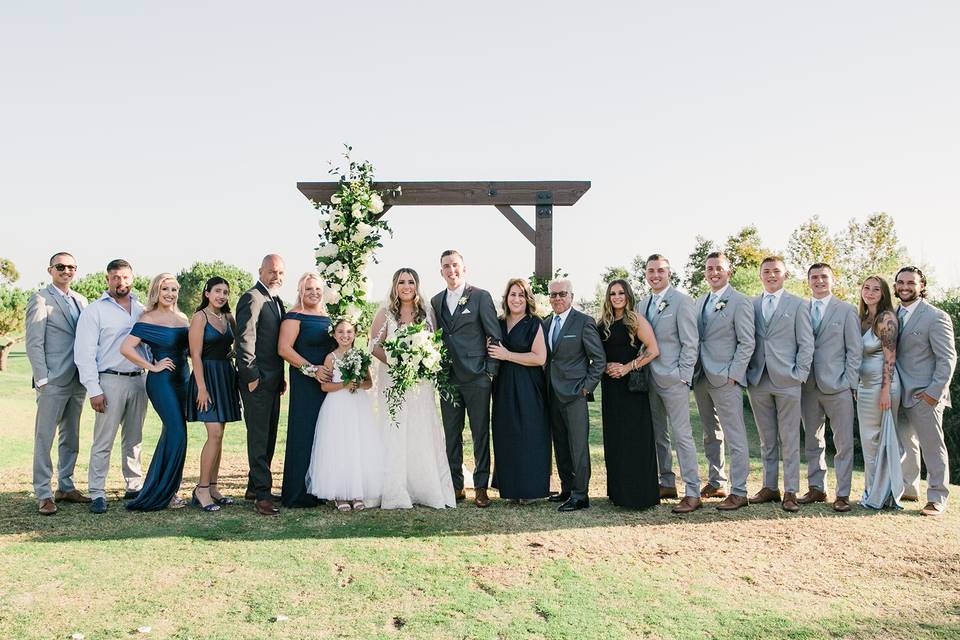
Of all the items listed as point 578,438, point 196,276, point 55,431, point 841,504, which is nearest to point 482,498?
point 578,438

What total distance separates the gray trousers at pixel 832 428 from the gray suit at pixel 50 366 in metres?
7.06

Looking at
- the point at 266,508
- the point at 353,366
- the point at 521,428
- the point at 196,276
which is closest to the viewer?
the point at 266,508

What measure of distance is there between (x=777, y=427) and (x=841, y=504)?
889 mm

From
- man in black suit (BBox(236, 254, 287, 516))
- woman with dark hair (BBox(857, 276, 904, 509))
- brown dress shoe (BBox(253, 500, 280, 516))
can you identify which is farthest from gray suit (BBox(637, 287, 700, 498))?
brown dress shoe (BBox(253, 500, 280, 516))

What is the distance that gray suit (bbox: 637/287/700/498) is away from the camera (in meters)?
7.05

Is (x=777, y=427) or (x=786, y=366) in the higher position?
(x=786, y=366)

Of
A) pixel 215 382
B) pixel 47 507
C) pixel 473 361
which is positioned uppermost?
pixel 473 361

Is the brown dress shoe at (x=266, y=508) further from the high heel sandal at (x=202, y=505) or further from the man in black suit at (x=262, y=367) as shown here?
the high heel sandal at (x=202, y=505)

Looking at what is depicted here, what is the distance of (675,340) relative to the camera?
7.12 metres

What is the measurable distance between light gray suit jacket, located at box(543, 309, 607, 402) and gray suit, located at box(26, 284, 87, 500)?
4.58 metres

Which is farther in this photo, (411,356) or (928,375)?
(928,375)

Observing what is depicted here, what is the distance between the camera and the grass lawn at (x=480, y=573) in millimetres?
4305

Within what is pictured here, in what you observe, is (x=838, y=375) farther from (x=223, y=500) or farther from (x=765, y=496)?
(x=223, y=500)

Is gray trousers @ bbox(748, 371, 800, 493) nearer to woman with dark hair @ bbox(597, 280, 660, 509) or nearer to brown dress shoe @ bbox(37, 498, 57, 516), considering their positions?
woman with dark hair @ bbox(597, 280, 660, 509)
